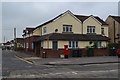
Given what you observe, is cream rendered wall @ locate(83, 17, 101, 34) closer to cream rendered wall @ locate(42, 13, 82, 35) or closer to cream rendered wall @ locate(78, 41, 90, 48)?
cream rendered wall @ locate(42, 13, 82, 35)

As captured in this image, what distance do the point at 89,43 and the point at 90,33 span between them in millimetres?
2680

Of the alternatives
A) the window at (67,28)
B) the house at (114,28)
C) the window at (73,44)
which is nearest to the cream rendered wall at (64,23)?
the window at (67,28)

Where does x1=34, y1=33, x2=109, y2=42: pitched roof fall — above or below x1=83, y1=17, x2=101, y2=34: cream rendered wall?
below

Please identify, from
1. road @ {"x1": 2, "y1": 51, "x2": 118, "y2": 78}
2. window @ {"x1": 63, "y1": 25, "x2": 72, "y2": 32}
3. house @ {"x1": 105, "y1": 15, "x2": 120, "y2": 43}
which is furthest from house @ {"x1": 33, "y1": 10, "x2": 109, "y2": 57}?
road @ {"x1": 2, "y1": 51, "x2": 118, "y2": 78}

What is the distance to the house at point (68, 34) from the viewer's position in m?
26.7

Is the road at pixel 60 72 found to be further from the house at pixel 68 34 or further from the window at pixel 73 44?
the window at pixel 73 44

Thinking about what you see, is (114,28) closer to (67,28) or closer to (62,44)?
(67,28)

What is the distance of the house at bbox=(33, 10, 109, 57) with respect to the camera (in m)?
26.7

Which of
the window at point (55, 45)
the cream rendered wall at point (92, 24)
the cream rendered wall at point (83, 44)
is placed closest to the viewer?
the window at point (55, 45)

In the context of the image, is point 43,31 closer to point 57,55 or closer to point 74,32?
point 74,32

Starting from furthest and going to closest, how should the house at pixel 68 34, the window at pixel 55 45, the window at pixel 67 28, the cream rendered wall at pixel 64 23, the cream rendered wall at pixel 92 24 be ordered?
1. the cream rendered wall at pixel 92 24
2. the window at pixel 67 28
3. the cream rendered wall at pixel 64 23
4. the window at pixel 55 45
5. the house at pixel 68 34

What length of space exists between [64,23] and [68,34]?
6.32ft

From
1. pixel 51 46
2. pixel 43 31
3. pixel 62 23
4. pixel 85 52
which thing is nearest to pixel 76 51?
pixel 85 52

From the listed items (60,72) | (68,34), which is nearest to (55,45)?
(68,34)
